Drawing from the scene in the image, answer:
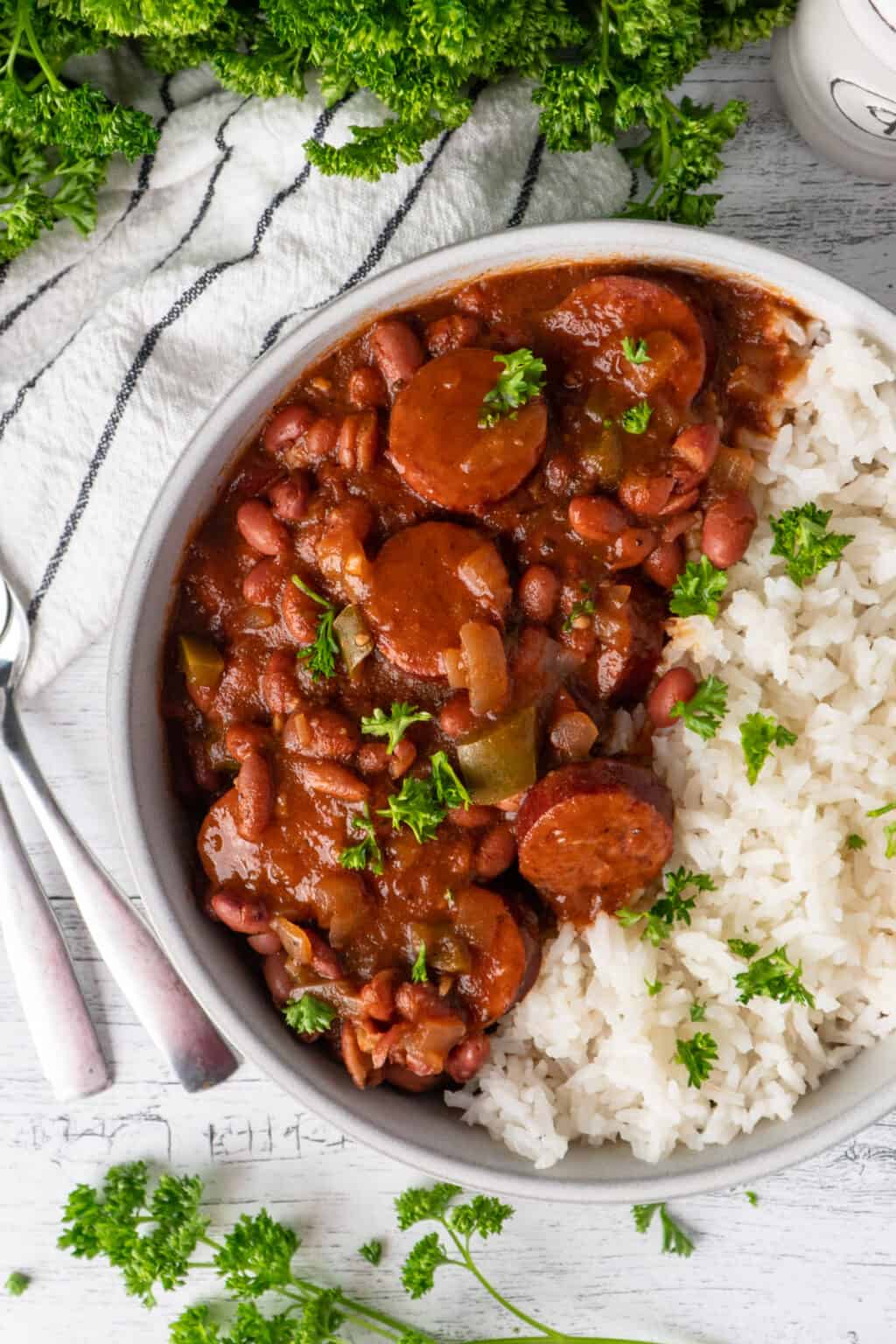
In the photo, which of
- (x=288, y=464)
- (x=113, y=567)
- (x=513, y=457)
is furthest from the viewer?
(x=113, y=567)

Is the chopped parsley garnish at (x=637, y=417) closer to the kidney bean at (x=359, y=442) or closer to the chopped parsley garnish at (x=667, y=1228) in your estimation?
the kidney bean at (x=359, y=442)

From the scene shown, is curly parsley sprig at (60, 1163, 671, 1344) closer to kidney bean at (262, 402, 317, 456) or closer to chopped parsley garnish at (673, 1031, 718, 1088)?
chopped parsley garnish at (673, 1031, 718, 1088)

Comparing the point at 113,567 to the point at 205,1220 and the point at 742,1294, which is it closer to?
the point at 205,1220

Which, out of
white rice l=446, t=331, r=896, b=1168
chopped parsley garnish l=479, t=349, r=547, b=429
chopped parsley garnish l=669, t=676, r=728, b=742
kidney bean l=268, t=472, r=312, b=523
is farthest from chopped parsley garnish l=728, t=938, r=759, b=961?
kidney bean l=268, t=472, r=312, b=523

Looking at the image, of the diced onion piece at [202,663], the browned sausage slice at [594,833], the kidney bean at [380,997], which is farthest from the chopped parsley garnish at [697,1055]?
the diced onion piece at [202,663]

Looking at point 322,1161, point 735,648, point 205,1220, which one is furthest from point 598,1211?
point 735,648

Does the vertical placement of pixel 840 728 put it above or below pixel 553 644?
below
